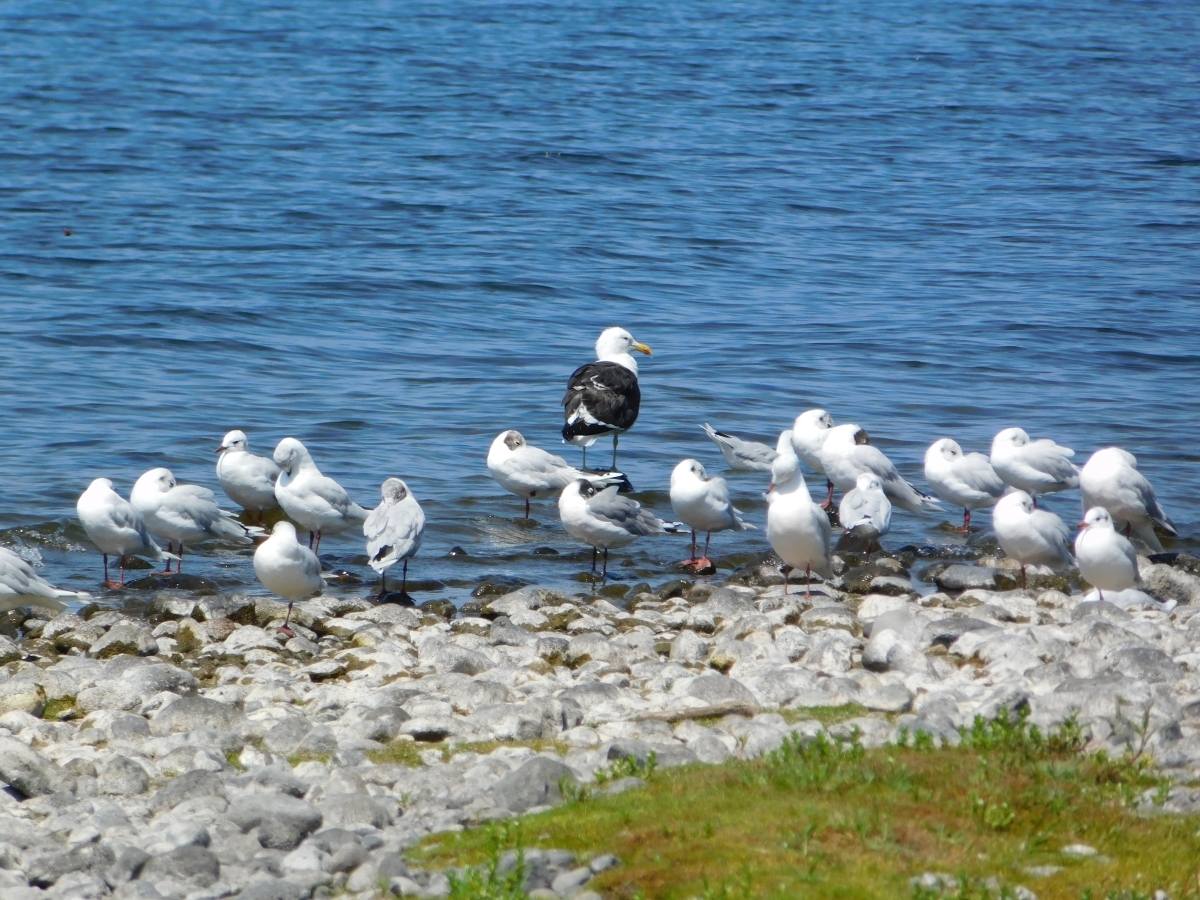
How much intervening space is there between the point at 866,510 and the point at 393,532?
3.73 meters

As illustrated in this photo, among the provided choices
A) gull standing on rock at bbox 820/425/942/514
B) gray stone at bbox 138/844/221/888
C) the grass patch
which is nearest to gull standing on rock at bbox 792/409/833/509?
gull standing on rock at bbox 820/425/942/514

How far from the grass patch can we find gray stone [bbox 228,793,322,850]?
0.51 meters

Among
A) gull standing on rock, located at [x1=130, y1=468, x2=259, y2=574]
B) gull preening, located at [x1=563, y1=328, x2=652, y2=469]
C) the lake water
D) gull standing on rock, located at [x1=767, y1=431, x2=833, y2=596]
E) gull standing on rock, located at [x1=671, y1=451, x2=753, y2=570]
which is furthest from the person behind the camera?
the lake water

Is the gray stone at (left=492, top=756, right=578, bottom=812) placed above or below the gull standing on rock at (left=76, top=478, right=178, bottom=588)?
above

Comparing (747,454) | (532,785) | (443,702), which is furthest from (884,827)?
(747,454)

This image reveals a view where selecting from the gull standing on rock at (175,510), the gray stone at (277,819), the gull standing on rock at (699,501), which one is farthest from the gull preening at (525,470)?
the gray stone at (277,819)

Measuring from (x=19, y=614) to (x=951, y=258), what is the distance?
744 inches

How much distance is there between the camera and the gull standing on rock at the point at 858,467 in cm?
1302

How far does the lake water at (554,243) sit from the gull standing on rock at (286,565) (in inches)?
64.7

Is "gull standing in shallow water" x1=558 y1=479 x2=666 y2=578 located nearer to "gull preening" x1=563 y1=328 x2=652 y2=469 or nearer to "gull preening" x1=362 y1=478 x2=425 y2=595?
"gull preening" x1=362 y1=478 x2=425 y2=595

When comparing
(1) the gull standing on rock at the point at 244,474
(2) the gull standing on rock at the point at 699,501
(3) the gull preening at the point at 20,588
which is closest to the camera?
(3) the gull preening at the point at 20,588

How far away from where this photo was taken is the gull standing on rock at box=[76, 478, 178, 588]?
11250 mm

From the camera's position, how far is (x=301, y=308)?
2133 centimetres

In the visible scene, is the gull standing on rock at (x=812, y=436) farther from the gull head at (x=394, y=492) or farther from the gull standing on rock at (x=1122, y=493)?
the gull head at (x=394, y=492)
